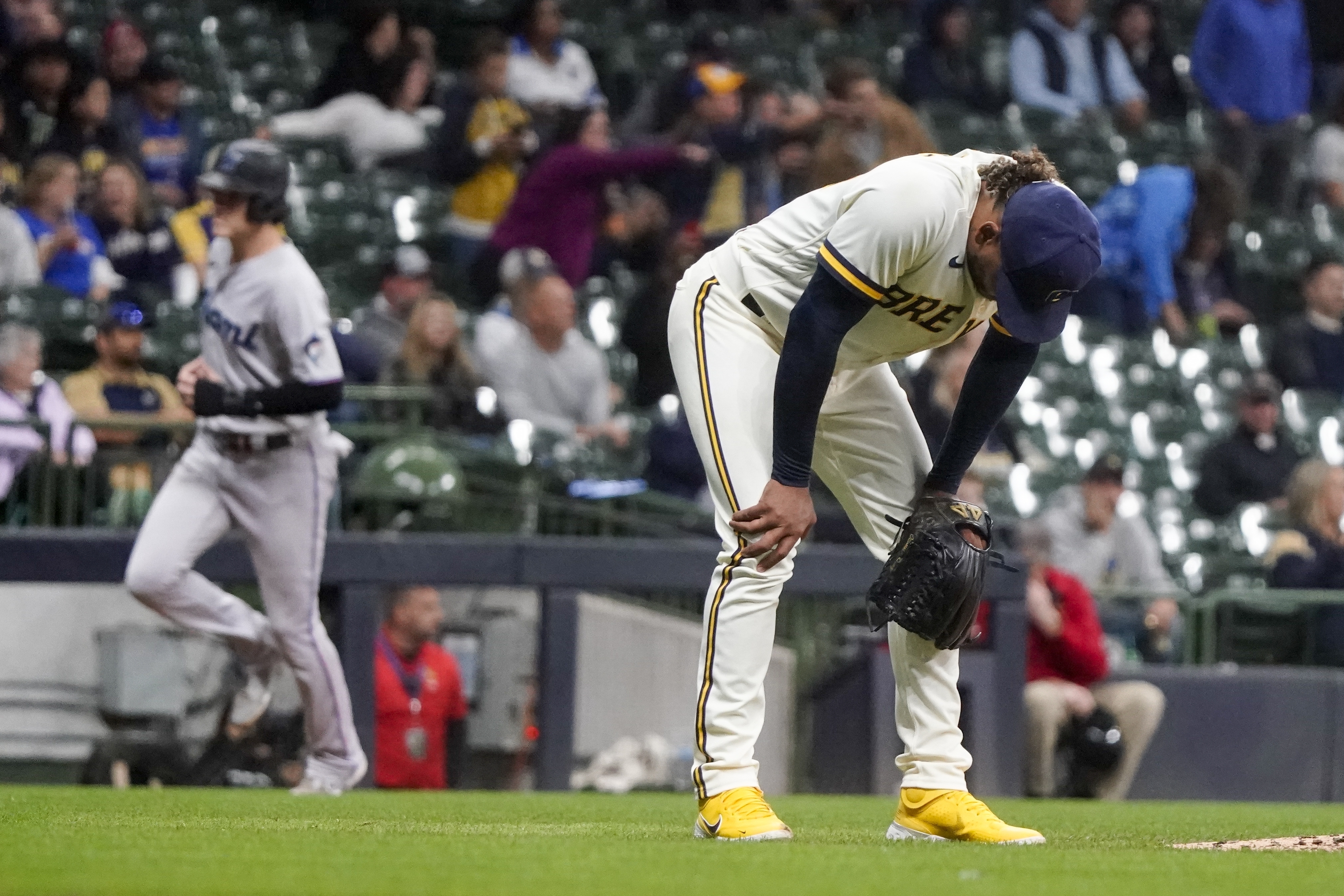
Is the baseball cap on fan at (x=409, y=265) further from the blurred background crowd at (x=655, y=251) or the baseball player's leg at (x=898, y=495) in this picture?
the baseball player's leg at (x=898, y=495)

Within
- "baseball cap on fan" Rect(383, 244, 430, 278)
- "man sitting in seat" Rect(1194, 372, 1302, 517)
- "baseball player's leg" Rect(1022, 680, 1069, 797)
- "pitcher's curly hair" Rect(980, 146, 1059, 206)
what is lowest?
"baseball player's leg" Rect(1022, 680, 1069, 797)

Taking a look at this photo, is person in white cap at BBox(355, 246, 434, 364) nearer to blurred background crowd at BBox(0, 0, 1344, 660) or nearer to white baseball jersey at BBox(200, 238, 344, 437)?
blurred background crowd at BBox(0, 0, 1344, 660)

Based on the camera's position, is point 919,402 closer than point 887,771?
No

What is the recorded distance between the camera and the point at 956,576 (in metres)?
4.34

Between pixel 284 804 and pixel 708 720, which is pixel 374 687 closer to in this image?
pixel 284 804

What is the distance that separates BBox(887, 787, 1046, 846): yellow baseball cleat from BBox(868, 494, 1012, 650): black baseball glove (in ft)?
1.06

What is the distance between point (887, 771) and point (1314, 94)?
9101 mm

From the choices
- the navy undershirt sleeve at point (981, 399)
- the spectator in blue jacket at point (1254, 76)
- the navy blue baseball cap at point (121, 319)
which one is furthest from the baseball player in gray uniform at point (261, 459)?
the spectator in blue jacket at point (1254, 76)

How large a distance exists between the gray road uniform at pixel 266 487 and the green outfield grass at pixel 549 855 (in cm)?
49

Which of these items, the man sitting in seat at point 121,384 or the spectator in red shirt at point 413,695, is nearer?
the spectator in red shirt at point 413,695

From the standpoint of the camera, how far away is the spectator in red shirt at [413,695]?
24.2 feet

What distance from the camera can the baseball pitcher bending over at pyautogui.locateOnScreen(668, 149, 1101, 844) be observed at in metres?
4.11

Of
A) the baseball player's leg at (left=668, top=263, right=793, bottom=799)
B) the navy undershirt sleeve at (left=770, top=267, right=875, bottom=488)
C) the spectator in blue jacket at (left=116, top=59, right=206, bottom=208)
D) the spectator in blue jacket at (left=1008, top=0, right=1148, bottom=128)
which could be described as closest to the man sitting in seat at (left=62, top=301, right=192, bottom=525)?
the spectator in blue jacket at (left=116, top=59, right=206, bottom=208)

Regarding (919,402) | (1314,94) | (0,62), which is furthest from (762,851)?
(1314,94)
